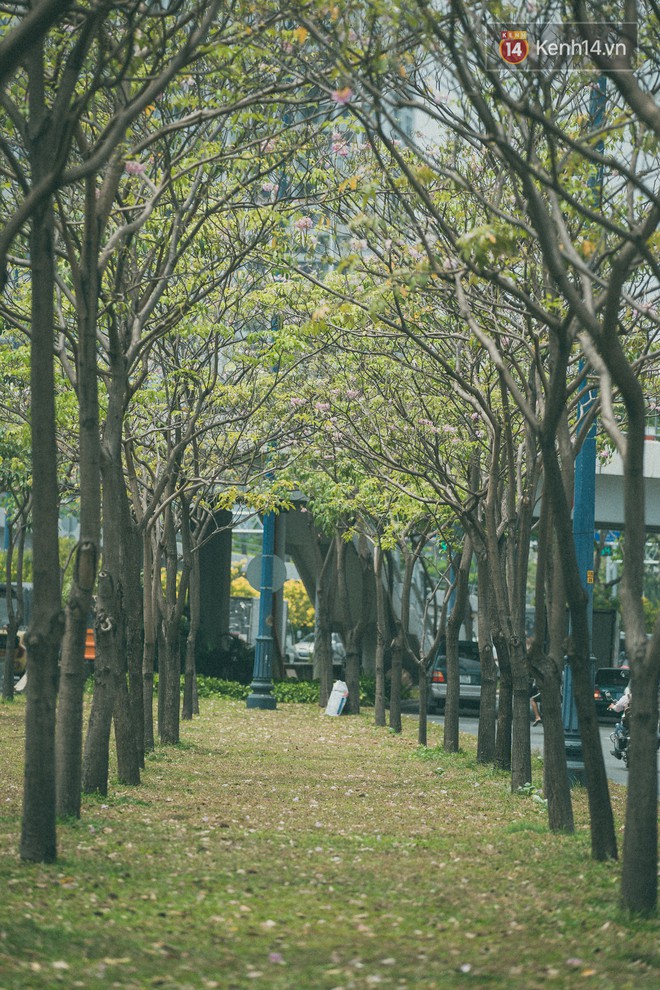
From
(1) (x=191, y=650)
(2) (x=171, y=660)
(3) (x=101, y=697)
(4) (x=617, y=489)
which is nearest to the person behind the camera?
(3) (x=101, y=697)

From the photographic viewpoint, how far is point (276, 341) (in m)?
15.5

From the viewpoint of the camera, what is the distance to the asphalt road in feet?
62.1

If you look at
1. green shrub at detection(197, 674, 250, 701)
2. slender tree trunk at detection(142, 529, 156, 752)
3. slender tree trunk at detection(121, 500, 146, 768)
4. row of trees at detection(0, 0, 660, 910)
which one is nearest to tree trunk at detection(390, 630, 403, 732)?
row of trees at detection(0, 0, 660, 910)

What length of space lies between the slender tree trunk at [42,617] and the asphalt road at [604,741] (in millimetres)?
9838

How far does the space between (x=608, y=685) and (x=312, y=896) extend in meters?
27.4

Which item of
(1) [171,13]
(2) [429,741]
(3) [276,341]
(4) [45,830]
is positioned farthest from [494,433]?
(2) [429,741]

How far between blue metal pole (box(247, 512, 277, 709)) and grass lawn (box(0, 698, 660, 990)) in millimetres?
15111

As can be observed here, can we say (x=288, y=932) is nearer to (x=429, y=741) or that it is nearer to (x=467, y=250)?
(x=467, y=250)

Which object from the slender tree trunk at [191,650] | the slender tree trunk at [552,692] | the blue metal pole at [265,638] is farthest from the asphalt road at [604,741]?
the slender tree trunk at [552,692]

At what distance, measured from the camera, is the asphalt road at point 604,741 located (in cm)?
1894

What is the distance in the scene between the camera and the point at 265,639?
29.0m

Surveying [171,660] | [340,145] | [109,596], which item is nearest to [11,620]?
[171,660]

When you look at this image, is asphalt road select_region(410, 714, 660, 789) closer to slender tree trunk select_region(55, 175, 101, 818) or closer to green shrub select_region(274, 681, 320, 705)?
green shrub select_region(274, 681, 320, 705)

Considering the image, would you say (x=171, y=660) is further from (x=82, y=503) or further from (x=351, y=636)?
(x=351, y=636)
